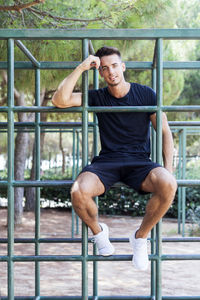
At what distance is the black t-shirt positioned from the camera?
299 centimetres

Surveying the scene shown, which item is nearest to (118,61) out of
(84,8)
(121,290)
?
(121,290)

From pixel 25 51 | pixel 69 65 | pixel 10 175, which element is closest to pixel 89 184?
pixel 10 175

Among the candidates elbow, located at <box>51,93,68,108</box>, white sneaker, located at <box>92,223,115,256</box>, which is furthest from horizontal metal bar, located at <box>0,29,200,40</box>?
white sneaker, located at <box>92,223,115,256</box>

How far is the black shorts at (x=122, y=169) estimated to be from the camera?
279 cm

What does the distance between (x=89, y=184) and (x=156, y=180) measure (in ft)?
1.20

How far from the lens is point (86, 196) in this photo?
265 cm

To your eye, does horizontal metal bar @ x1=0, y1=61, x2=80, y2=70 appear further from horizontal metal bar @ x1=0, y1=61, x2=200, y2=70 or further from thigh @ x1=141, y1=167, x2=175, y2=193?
thigh @ x1=141, y1=167, x2=175, y2=193

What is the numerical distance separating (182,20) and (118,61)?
1564 centimetres

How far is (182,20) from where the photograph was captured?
17.8 metres

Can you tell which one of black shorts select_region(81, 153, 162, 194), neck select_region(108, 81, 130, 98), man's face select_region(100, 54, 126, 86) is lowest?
black shorts select_region(81, 153, 162, 194)

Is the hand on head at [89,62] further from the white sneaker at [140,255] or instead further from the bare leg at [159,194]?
the white sneaker at [140,255]

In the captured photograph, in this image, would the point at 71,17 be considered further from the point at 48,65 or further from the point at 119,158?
the point at 119,158

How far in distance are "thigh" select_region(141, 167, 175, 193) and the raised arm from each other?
1.91ft

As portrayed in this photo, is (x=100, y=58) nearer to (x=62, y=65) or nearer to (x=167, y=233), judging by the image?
(x=62, y=65)
